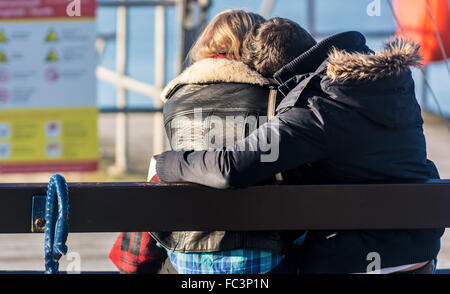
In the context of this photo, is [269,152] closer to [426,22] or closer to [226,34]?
[226,34]

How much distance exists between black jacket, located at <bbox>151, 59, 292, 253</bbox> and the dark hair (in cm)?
5

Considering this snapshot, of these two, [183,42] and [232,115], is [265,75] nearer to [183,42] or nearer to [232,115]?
[232,115]

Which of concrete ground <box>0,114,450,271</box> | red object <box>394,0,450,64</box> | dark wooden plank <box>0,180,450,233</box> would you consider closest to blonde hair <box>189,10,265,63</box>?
dark wooden plank <box>0,180,450,233</box>

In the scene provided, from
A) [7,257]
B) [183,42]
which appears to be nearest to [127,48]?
[183,42]

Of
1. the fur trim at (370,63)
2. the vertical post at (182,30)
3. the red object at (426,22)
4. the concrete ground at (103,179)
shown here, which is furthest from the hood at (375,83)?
the red object at (426,22)

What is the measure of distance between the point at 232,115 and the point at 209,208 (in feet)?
0.94

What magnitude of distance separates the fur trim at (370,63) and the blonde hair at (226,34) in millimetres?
314

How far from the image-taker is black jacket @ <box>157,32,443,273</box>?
163 cm

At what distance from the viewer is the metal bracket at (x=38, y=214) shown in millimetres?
1602

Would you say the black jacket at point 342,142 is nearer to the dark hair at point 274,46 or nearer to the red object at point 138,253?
the dark hair at point 274,46

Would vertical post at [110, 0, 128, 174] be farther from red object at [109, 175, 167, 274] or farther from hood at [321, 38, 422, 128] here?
hood at [321, 38, 422, 128]

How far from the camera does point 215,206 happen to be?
1642 millimetres
